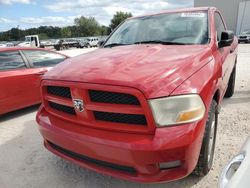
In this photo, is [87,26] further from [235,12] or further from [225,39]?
[225,39]

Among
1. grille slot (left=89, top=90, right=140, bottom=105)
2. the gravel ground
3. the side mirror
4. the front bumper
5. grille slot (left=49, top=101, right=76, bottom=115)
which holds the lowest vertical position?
the gravel ground

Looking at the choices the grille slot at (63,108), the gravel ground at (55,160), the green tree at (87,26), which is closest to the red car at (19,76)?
the gravel ground at (55,160)

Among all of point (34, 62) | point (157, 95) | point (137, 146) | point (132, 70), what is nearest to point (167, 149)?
point (137, 146)

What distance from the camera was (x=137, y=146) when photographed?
214 cm

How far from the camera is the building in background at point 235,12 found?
40438 mm

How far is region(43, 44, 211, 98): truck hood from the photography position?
2.23 metres

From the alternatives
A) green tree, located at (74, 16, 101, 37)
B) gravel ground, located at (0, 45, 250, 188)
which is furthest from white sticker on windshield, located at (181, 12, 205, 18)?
green tree, located at (74, 16, 101, 37)

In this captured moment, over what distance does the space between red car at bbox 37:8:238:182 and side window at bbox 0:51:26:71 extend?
266 centimetres

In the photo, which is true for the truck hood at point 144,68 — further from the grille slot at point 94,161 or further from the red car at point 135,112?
the grille slot at point 94,161

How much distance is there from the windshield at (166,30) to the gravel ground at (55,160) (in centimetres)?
144

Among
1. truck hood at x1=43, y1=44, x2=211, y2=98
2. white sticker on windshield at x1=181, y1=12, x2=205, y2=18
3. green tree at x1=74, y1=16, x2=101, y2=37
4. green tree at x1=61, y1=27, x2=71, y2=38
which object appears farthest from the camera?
green tree at x1=74, y1=16, x2=101, y2=37

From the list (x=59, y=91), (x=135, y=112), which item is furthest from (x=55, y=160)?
(x=135, y=112)

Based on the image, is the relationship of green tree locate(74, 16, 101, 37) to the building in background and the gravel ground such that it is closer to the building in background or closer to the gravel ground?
the building in background

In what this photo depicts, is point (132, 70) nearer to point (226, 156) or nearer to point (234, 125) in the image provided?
point (226, 156)
